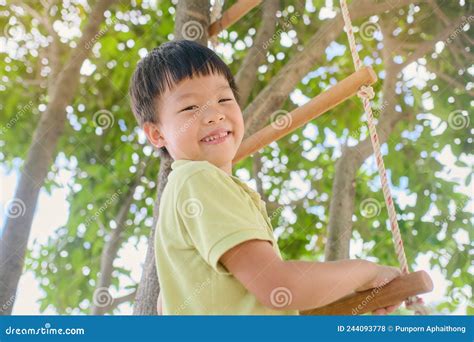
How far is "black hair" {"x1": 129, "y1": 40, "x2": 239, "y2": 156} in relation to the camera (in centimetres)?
106

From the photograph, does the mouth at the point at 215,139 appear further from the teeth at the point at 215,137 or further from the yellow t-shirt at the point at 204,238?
the yellow t-shirt at the point at 204,238

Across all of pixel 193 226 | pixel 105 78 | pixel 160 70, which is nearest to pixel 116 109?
pixel 105 78

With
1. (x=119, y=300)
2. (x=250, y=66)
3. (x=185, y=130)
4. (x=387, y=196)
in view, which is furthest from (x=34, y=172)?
(x=387, y=196)

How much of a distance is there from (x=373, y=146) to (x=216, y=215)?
18.8 inches

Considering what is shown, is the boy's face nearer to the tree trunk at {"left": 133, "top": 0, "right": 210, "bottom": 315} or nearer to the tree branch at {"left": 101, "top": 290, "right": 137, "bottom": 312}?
the tree trunk at {"left": 133, "top": 0, "right": 210, "bottom": 315}

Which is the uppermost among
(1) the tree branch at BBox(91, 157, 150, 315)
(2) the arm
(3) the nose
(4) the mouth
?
(1) the tree branch at BBox(91, 157, 150, 315)

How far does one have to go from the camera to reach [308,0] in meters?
2.64

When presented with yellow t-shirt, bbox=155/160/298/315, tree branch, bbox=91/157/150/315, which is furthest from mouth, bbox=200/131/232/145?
tree branch, bbox=91/157/150/315

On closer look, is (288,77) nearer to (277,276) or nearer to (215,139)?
(215,139)

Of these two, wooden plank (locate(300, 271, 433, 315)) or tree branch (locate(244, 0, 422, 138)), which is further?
tree branch (locate(244, 0, 422, 138))

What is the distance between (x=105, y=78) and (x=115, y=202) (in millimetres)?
521

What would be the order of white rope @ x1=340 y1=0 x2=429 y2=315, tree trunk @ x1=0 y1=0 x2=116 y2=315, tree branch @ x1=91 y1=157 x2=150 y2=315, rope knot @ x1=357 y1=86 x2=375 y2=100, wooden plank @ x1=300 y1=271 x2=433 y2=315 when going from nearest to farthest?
wooden plank @ x1=300 y1=271 x2=433 y2=315 → white rope @ x1=340 y1=0 x2=429 y2=315 → rope knot @ x1=357 y1=86 x2=375 y2=100 → tree trunk @ x1=0 y1=0 x2=116 y2=315 → tree branch @ x1=91 y1=157 x2=150 y2=315

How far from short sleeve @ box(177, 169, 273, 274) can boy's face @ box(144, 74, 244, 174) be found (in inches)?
4.4

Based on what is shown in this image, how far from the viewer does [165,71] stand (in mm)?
1074
